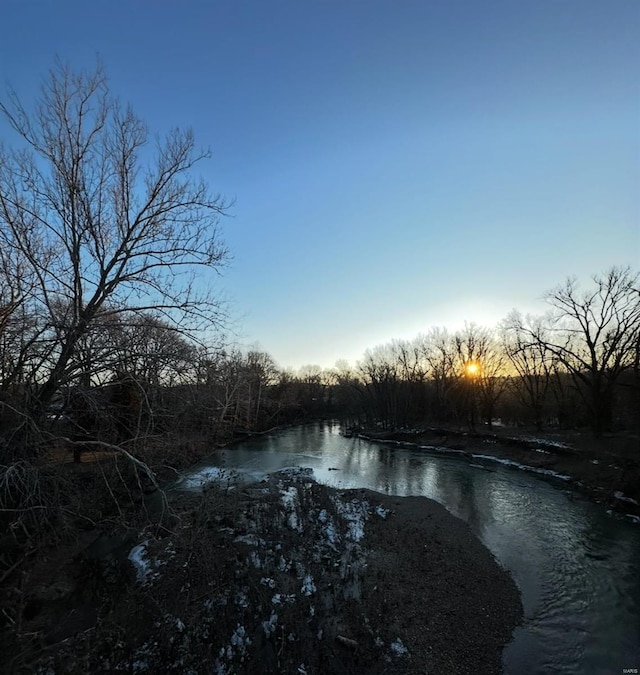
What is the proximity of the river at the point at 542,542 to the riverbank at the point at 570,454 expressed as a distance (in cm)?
97

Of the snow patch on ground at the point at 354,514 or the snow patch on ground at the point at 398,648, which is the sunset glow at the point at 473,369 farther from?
A: the snow patch on ground at the point at 398,648

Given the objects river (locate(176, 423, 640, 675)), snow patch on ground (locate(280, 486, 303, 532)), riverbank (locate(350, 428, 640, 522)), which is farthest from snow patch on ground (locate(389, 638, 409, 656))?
riverbank (locate(350, 428, 640, 522))

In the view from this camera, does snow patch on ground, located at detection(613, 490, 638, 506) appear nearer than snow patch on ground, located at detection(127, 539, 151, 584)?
No

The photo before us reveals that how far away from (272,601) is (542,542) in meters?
10.0

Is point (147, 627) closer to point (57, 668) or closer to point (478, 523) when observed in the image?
point (57, 668)

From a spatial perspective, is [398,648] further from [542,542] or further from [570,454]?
[570,454]

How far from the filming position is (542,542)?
43.6 feet

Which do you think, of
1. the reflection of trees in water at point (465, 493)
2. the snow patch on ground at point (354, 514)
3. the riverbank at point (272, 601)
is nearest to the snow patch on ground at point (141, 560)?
the riverbank at point (272, 601)

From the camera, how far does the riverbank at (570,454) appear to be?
17984mm

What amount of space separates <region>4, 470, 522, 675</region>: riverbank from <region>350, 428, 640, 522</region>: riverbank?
9.90m

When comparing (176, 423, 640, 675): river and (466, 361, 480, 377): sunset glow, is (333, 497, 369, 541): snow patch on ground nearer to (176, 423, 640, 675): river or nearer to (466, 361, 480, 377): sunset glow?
(176, 423, 640, 675): river

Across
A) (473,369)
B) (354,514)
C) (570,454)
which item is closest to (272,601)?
(354,514)

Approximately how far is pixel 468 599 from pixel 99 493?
11677mm

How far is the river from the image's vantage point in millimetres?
7902
